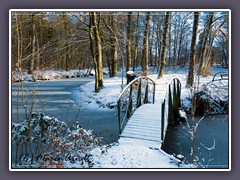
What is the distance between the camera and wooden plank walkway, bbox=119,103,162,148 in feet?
16.8

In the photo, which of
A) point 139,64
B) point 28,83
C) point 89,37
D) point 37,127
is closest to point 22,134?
point 37,127

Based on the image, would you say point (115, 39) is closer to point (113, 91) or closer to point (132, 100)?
point (113, 91)

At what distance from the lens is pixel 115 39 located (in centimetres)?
1070

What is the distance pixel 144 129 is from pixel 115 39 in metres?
6.09

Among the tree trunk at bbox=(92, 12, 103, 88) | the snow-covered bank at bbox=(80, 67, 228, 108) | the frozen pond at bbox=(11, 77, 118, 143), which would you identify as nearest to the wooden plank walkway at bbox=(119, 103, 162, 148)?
the frozen pond at bbox=(11, 77, 118, 143)

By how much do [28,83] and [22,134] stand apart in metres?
0.88

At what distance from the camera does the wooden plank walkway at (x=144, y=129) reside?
201 inches

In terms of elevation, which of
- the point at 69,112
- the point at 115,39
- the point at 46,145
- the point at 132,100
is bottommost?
the point at 46,145

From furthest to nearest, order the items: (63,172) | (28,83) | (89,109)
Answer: (89,109), (28,83), (63,172)

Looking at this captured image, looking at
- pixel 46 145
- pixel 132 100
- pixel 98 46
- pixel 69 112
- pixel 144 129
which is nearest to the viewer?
pixel 46 145

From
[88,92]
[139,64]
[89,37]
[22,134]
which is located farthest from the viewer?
[139,64]

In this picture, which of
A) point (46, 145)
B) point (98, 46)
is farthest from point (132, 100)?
point (46, 145)
